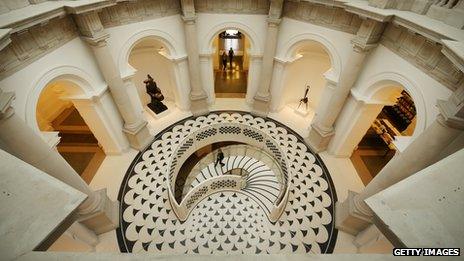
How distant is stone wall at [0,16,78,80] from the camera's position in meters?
4.83

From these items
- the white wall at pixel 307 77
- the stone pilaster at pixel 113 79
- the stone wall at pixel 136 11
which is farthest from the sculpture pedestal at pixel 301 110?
the stone pilaster at pixel 113 79

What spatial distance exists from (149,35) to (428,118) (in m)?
8.48

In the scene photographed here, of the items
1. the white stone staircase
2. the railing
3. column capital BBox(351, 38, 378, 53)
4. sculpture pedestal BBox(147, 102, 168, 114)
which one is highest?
column capital BBox(351, 38, 378, 53)

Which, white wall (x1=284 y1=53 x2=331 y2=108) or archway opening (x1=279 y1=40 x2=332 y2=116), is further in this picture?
white wall (x1=284 y1=53 x2=331 y2=108)

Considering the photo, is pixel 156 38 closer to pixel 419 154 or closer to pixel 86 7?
pixel 86 7

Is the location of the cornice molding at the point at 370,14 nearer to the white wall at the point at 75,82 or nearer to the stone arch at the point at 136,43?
the stone arch at the point at 136,43

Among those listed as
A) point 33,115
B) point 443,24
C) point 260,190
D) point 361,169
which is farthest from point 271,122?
point 33,115

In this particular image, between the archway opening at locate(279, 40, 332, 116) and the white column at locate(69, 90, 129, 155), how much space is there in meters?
6.99

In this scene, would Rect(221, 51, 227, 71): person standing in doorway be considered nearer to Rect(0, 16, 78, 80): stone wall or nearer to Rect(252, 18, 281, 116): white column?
Rect(252, 18, 281, 116): white column

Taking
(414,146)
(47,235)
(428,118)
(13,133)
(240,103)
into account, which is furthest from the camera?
(240,103)

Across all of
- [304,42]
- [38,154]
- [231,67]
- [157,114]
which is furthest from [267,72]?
[38,154]

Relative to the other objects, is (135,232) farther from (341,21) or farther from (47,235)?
(341,21)

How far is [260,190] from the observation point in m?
8.89

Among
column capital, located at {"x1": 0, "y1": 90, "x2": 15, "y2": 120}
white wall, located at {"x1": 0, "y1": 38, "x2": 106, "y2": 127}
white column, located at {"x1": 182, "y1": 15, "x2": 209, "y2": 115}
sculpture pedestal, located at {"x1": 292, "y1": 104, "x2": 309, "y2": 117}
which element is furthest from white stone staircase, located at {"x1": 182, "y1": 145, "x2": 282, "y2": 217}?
column capital, located at {"x1": 0, "y1": 90, "x2": 15, "y2": 120}
